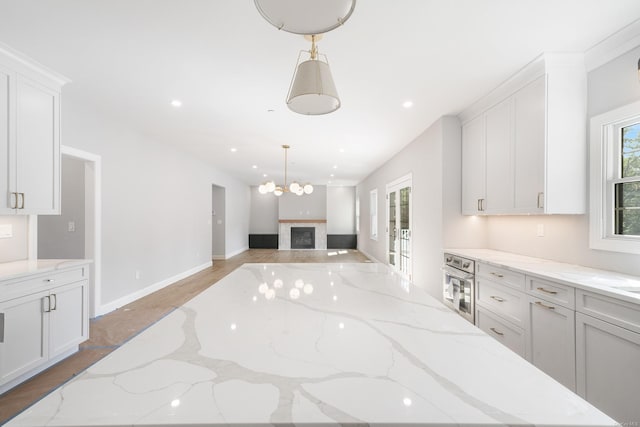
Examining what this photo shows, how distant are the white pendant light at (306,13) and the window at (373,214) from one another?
24.2ft

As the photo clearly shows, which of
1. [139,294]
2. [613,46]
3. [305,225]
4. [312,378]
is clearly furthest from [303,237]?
[312,378]

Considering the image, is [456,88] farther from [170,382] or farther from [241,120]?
[170,382]

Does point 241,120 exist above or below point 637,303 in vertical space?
above

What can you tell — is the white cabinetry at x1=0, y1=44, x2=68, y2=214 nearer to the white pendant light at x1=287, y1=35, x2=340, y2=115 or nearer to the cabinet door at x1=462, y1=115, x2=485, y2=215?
the white pendant light at x1=287, y1=35, x2=340, y2=115

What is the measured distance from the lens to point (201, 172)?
6766 millimetres

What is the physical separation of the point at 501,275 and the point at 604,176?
1.08 m

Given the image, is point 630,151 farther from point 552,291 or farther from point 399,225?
point 399,225

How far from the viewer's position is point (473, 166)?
3.56 m

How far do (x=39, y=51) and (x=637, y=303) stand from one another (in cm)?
428

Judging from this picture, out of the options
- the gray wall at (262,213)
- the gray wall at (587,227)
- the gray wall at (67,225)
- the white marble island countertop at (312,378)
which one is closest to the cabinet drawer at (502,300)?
the gray wall at (587,227)

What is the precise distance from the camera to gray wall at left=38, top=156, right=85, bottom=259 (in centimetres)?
389

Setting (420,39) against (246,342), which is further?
(420,39)

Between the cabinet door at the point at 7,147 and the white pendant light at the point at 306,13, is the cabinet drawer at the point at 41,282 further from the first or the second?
the white pendant light at the point at 306,13

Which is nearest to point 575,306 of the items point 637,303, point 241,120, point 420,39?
point 637,303
